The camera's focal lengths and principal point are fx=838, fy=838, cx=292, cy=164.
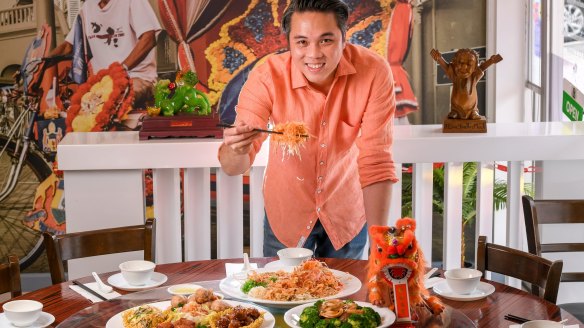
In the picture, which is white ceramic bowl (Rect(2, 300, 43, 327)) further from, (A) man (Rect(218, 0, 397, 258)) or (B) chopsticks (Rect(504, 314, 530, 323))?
(B) chopsticks (Rect(504, 314, 530, 323))

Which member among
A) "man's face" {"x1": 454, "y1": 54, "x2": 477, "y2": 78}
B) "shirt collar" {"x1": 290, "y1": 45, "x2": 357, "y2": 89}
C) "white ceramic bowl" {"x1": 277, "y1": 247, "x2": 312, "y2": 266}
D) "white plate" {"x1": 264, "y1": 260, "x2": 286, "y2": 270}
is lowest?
"white plate" {"x1": 264, "y1": 260, "x2": 286, "y2": 270}

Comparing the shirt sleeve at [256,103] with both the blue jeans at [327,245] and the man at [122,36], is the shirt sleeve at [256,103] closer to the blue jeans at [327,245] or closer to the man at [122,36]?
the blue jeans at [327,245]

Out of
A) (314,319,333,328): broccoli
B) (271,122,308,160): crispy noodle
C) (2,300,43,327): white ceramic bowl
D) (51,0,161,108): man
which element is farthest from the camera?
(51,0,161,108): man

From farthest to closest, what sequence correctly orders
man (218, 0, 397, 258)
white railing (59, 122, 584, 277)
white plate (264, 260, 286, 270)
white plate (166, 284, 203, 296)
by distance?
white railing (59, 122, 584, 277) → man (218, 0, 397, 258) → white plate (264, 260, 286, 270) → white plate (166, 284, 203, 296)

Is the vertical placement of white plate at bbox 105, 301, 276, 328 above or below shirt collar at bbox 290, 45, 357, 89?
below

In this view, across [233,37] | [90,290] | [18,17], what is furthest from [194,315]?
[18,17]

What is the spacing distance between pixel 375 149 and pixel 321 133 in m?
0.20

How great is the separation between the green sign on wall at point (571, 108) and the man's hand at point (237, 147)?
8.36 ft

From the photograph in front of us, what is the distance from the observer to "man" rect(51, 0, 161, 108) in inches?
250

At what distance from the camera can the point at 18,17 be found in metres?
6.44

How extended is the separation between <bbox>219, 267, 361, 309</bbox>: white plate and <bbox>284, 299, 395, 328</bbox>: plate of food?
90 millimetres

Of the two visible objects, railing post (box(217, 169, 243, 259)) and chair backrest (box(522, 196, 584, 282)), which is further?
railing post (box(217, 169, 243, 259))

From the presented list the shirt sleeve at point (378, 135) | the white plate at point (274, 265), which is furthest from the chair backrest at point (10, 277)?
the shirt sleeve at point (378, 135)

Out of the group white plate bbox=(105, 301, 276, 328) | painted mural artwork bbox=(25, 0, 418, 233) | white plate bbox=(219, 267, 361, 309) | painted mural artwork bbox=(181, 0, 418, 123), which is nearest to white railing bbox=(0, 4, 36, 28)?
painted mural artwork bbox=(25, 0, 418, 233)
